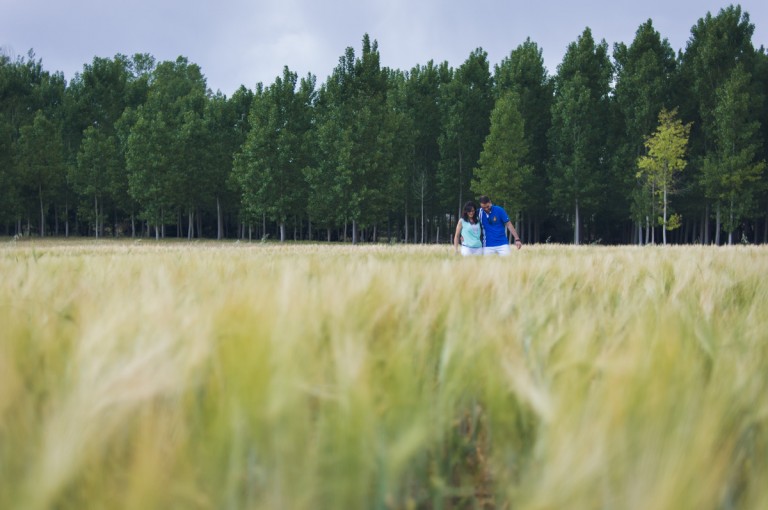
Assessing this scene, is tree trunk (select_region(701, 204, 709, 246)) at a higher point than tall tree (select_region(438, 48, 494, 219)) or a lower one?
lower

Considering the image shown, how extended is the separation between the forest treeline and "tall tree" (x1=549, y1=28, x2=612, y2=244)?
0.46 feet

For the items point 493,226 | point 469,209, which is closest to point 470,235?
point 493,226

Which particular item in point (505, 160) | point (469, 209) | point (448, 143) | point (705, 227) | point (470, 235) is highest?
point (448, 143)

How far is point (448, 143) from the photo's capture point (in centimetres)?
4028

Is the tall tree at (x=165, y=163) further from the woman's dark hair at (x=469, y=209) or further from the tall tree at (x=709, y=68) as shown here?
the tall tree at (x=709, y=68)

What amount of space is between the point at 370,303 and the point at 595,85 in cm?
4189

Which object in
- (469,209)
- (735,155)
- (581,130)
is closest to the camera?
(469,209)

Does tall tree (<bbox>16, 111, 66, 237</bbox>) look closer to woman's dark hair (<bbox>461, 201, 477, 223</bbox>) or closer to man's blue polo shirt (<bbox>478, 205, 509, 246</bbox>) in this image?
woman's dark hair (<bbox>461, 201, 477, 223</bbox>)

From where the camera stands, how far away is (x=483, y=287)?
6.29 feet

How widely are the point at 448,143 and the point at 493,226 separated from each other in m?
30.4

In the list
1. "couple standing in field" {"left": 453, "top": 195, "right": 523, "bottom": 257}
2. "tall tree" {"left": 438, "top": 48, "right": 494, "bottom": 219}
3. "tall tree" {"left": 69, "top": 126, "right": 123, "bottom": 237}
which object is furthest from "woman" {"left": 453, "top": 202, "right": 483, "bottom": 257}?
"tall tree" {"left": 69, "top": 126, "right": 123, "bottom": 237}

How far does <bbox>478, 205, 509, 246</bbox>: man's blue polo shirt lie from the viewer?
10.9m

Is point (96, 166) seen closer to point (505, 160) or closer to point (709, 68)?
point (505, 160)

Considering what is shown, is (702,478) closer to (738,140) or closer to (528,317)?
(528,317)
